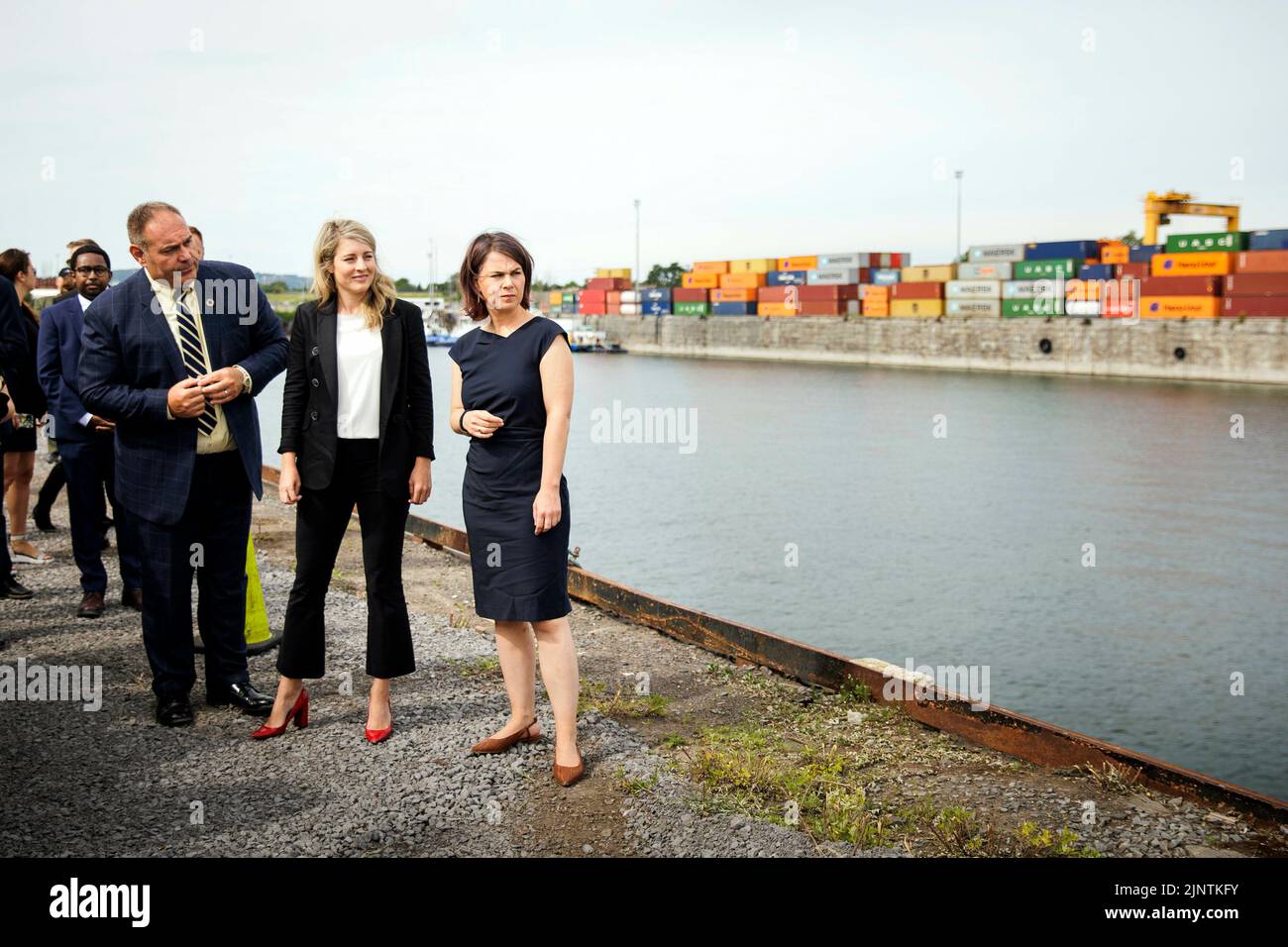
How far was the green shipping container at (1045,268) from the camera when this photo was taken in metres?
60.4

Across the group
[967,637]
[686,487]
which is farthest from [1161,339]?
[967,637]

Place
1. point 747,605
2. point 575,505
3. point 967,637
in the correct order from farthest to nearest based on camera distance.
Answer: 1. point 575,505
2. point 747,605
3. point 967,637

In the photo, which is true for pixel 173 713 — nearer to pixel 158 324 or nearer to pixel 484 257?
pixel 158 324

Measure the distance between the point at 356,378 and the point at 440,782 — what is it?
5.19 ft

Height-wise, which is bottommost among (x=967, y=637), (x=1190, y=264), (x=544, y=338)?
(x=967, y=637)

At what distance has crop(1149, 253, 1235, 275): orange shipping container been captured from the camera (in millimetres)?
51281

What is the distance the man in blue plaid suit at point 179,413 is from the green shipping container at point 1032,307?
2306 inches

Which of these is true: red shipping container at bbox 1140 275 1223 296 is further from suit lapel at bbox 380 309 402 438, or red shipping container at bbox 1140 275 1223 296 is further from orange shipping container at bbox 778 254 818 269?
suit lapel at bbox 380 309 402 438

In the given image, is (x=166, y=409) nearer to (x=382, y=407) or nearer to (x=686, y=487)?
(x=382, y=407)

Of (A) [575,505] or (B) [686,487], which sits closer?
(A) [575,505]

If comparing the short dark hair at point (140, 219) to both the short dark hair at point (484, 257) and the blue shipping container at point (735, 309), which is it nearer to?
the short dark hair at point (484, 257)

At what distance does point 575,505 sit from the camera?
2059 cm

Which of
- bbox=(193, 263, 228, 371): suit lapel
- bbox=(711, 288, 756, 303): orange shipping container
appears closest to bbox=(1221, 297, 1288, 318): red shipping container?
bbox=(711, 288, 756, 303): orange shipping container

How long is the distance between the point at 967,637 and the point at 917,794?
28.2ft
